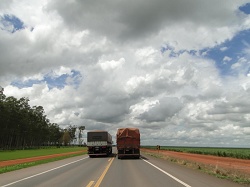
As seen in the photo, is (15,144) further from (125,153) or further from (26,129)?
(125,153)

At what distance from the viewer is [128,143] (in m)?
34.1

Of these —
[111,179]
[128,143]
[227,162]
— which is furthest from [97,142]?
[111,179]

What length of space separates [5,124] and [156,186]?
79700 mm

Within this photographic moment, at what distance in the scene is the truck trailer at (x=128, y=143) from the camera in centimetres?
3406

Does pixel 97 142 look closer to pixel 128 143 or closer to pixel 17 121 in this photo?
pixel 128 143

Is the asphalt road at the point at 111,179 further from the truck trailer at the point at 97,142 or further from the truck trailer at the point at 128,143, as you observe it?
the truck trailer at the point at 97,142

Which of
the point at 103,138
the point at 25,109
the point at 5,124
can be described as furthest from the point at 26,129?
the point at 103,138

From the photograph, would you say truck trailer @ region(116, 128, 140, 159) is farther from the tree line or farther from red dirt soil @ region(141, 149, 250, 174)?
the tree line

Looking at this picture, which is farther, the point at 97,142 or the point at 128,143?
the point at 97,142

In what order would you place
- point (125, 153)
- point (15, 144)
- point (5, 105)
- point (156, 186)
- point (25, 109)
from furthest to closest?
point (15, 144)
point (25, 109)
point (5, 105)
point (125, 153)
point (156, 186)

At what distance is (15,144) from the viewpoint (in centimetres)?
10612

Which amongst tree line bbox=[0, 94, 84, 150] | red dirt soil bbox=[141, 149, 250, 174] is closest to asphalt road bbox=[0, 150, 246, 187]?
red dirt soil bbox=[141, 149, 250, 174]

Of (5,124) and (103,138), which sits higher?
(5,124)

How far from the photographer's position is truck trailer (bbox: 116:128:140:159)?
34.1m
